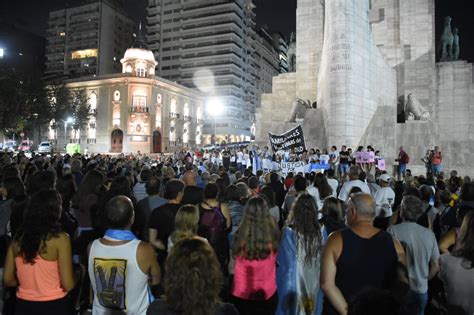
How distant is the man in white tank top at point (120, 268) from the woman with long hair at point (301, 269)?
4.63 ft

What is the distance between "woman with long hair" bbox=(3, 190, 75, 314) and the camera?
10.9 ft

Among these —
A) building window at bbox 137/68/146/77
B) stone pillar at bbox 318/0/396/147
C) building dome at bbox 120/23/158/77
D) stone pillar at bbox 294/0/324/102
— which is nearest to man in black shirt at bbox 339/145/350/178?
stone pillar at bbox 318/0/396/147

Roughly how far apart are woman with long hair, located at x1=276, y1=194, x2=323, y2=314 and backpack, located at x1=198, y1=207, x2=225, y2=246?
1.26 m

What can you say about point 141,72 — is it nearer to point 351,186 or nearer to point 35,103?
point 35,103

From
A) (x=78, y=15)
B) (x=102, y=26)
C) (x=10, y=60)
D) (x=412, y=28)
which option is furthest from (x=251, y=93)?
(x=412, y=28)

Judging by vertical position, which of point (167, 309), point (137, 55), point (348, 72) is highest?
point (137, 55)

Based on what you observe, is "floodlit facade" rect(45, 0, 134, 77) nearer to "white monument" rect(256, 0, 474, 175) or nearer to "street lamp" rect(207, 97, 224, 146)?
"street lamp" rect(207, 97, 224, 146)

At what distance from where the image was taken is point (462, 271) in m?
3.26

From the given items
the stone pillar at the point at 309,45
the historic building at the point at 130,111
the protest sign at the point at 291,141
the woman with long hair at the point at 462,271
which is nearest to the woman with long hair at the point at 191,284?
the woman with long hair at the point at 462,271

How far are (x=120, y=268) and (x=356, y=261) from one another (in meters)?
1.99

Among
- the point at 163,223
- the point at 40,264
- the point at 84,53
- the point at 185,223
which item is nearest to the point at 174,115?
the point at 84,53

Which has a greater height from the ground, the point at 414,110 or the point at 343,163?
the point at 414,110

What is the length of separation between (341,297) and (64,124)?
65.0m

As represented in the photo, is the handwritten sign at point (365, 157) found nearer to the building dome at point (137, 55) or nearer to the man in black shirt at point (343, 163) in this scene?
the man in black shirt at point (343, 163)
